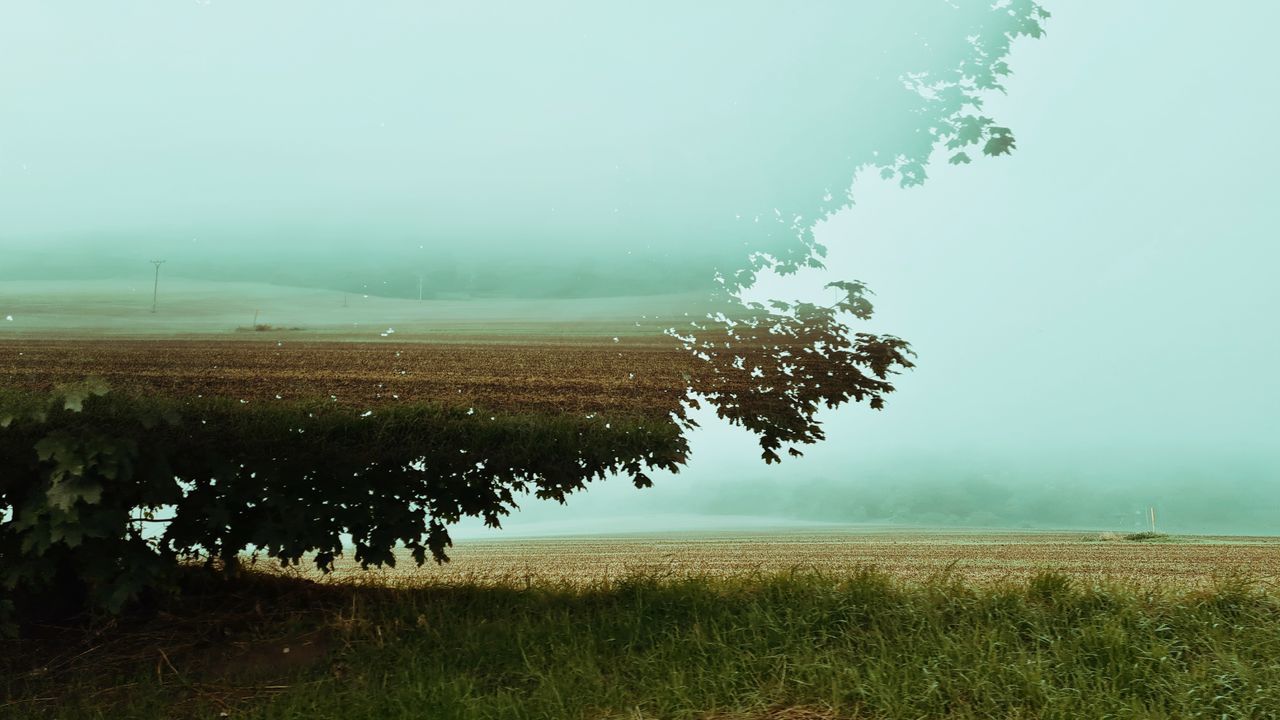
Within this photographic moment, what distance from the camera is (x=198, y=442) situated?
5062 mm

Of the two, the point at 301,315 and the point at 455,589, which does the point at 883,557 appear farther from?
the point at 301,315

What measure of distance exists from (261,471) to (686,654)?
2.73 m

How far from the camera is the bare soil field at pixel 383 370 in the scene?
5.15 meters

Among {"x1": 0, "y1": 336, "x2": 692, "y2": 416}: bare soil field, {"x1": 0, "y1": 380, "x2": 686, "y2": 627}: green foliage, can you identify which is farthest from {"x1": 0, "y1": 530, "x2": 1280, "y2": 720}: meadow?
{"x1": 0, "y1": 336, "x2": 692, "y2": 416}: bare soil field

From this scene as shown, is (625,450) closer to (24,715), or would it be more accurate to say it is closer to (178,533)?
(178,533)

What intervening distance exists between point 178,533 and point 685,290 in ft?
11.8

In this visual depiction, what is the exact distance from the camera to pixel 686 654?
15.4 feet

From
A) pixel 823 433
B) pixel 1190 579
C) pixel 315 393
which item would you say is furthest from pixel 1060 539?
pixel 315 393

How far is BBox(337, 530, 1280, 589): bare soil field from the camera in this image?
225 inches

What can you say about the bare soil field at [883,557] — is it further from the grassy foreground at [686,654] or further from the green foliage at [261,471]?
the green foliage at [261,471]

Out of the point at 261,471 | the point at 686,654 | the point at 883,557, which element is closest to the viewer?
the point at 686,654

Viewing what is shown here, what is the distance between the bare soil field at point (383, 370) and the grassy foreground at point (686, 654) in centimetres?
133

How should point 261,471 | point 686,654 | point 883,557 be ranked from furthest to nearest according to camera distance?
point 883,557 → point 261,471 → point 686,654

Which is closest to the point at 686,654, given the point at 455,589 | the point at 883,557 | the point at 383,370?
the point at 455,589
